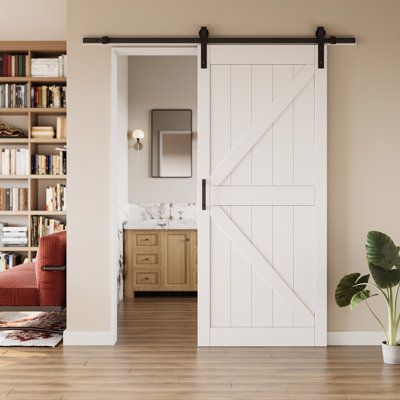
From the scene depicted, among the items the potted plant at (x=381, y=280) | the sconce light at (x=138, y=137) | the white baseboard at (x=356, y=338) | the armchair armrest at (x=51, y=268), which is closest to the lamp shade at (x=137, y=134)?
the sconce light at (x=138, y=137)

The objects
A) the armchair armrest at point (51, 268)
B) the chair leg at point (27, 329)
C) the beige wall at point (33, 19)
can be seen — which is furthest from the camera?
the beige wall at point (33, 19)

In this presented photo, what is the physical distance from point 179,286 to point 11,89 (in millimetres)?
2831

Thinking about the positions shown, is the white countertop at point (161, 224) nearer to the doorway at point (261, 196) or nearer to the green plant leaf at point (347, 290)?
the doorway at point (261, 196)

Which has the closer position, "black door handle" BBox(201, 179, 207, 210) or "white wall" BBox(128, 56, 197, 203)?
"black door handle" BBox(201, 179, 207, 210)

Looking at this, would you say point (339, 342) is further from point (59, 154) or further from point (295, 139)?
point (59, 154)

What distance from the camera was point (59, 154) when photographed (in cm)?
700

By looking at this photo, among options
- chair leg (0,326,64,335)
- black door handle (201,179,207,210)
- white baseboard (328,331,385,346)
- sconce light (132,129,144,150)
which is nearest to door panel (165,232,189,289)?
sconce light (132,129,144,150)

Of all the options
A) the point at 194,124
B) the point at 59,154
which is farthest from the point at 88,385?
the point at 194,124

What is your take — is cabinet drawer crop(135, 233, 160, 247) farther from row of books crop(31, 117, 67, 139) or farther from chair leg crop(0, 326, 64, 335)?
chair leg crop(0, 326, 64, 335)

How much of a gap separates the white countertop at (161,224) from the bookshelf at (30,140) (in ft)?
2.46

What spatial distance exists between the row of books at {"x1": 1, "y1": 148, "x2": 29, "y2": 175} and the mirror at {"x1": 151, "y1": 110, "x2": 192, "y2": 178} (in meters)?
1.46

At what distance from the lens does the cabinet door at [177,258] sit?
682cm

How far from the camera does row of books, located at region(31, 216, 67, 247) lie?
6.92 m

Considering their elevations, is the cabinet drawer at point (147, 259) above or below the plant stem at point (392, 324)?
above
